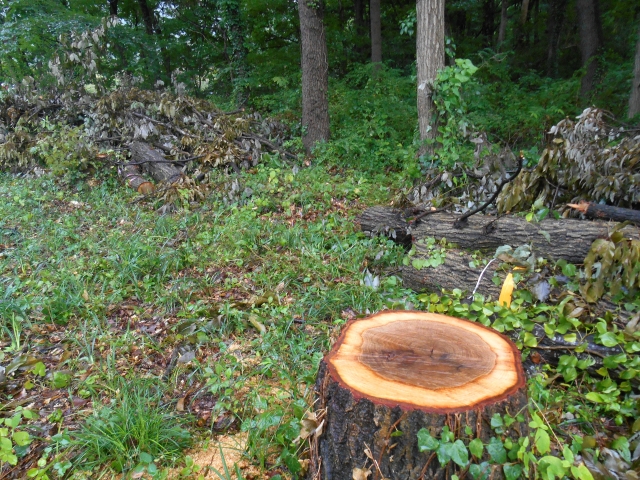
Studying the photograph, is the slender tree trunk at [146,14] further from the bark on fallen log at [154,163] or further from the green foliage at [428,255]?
the green foliage at [428,255]

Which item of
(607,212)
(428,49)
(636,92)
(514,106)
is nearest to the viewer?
(607,212)

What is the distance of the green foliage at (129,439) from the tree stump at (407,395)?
0.84m

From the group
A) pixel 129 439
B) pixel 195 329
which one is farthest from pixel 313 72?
pixel 129 439

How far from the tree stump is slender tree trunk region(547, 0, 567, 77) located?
45.5 ft

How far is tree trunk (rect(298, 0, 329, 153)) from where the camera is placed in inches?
266

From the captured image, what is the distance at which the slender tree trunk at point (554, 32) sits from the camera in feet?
43.3

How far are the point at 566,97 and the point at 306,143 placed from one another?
5.88 meters

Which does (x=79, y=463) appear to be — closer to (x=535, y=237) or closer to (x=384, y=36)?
(x=535, y=237)

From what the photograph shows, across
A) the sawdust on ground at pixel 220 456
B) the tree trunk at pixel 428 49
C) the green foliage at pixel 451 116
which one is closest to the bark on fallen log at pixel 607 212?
the green foliage at pixel 451 116

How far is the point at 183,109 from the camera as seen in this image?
24.5 feet

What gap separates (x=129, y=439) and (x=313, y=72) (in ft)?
19.7

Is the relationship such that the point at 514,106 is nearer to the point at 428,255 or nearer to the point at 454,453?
the point at 428,255

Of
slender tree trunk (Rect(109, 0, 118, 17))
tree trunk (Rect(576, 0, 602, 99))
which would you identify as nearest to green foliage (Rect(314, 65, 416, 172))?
tree trunk (Rect(576, 0, 602, 99))

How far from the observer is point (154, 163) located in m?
6.74
